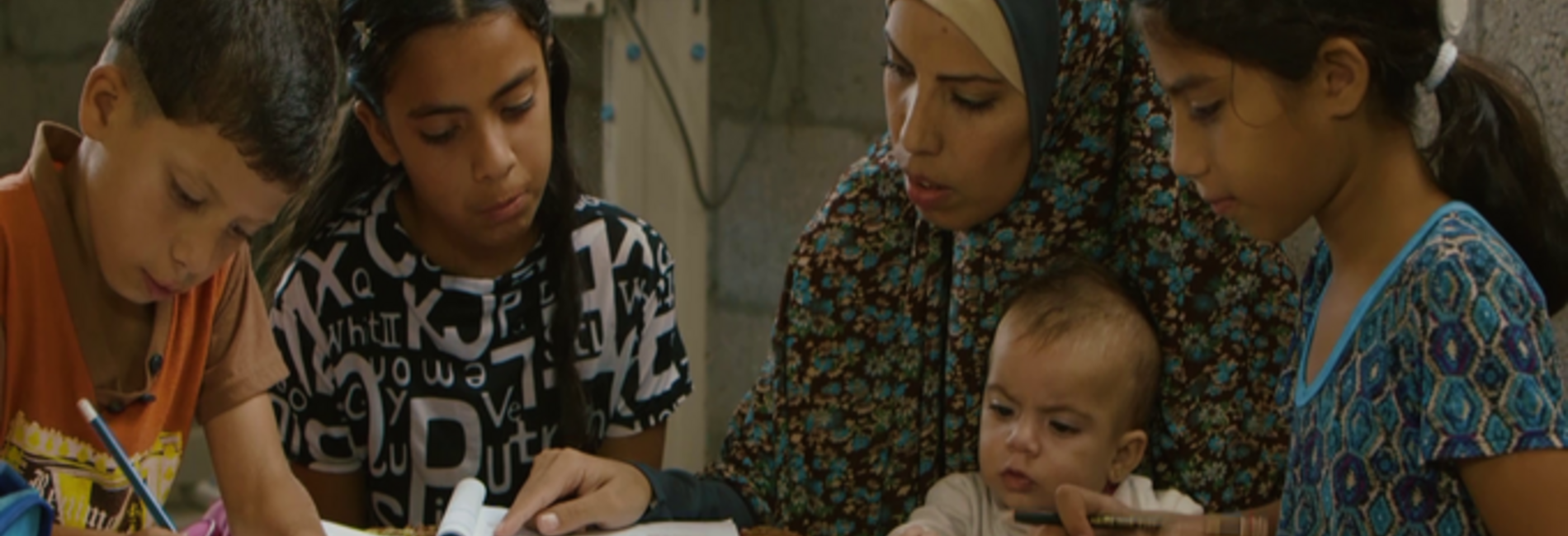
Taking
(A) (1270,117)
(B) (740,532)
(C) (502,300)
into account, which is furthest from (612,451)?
(A) (1270,117)

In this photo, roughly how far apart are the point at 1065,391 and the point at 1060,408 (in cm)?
2

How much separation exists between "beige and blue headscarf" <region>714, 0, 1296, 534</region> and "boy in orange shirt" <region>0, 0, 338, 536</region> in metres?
0.61

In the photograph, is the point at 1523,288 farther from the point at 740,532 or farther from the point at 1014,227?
the point at 740,532

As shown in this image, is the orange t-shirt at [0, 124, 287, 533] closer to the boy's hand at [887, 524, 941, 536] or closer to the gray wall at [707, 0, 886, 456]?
the boy's hand at [887, 524, 941, 536]

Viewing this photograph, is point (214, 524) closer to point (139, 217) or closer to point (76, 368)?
point (76, 368)

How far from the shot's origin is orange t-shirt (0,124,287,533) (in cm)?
144

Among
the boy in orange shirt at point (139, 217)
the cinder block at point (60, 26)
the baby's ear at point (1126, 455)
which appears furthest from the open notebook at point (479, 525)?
the cinder block at point (60, 26)

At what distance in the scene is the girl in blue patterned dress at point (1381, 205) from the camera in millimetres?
1269

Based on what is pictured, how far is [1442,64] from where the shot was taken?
1353 millimetres

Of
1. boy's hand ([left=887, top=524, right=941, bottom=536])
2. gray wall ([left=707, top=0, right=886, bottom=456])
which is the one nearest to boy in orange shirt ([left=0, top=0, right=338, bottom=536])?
boy's hand ([left=887, top=524, right=941, bottom=536])

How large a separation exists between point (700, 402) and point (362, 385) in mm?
1772

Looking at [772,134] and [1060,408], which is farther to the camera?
[772,134]

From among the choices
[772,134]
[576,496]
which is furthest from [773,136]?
[576,496]

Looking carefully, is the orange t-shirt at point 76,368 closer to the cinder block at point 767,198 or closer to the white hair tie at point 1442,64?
the white hair tie at point 1442,64
